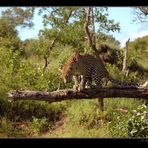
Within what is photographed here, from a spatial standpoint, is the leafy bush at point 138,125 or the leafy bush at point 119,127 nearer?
the leafy bush at point 138,125

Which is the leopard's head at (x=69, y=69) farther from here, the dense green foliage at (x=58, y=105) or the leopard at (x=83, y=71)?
the dense green foliage at (x=58, y=105)

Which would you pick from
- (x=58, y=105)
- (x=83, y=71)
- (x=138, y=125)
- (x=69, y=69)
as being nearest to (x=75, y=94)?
(x=69, y=69)

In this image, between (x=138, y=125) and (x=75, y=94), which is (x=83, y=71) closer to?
(x=75, y=94)

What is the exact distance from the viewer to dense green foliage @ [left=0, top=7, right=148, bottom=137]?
7.45 m

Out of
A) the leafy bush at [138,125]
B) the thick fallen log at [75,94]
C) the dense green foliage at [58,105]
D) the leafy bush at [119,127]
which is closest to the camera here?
the thick fallen log at [75,94]

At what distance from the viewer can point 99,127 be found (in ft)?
26.5

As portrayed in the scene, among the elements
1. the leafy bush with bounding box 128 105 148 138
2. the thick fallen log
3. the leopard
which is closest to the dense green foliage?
the leafy bush with bounding box 128 105 148 138

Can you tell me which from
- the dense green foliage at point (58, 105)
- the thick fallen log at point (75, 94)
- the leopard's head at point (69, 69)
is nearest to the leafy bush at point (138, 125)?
the dense green foliage at point (58, 105)

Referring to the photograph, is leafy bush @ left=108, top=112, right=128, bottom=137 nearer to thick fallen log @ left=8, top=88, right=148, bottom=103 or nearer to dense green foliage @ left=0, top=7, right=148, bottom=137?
dense green foliage @ left=0, top=7, right=148, bottom=137

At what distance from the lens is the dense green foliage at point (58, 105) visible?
7448mm

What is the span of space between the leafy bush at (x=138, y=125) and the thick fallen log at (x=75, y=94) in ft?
1.28
